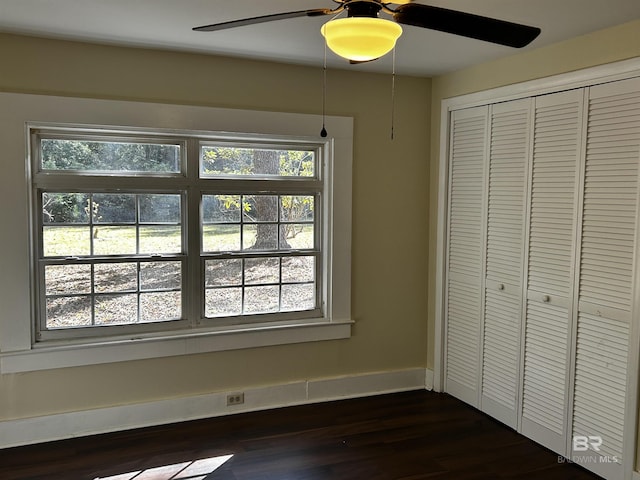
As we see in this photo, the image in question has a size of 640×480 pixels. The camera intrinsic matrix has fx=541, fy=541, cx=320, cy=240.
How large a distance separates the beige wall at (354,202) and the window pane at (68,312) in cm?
29

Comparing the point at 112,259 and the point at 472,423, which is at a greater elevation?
the point at 112,259

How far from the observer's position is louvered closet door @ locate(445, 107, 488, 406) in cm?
379

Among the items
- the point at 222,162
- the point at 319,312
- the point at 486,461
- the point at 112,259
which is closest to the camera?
the point at 486,461

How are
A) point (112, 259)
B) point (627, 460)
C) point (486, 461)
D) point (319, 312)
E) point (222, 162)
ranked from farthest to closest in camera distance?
point (319, 312) → point (222, 162) → point (112, 259) → point (486, 461) → point (627, 460)

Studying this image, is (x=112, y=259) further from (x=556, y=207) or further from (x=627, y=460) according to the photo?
(x=627, y=460)

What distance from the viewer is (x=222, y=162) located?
369 centimetres

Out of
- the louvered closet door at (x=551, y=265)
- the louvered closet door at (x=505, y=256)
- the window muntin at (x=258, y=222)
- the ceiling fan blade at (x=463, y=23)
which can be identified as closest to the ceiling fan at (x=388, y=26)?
the ceiling fan blade at (x=463, y=23)

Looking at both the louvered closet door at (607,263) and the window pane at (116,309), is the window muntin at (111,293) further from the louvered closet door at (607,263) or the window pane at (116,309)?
the louvered closet door at (607,263)

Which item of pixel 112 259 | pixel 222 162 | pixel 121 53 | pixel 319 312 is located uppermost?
pixel 121 53

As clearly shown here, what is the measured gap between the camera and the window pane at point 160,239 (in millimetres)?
3531

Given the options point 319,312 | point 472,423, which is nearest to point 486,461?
point 472,423

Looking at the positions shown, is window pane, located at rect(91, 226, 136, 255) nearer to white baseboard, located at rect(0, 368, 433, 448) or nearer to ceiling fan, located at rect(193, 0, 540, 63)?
white baseboard, located at rect(0, 368, 433, 448)

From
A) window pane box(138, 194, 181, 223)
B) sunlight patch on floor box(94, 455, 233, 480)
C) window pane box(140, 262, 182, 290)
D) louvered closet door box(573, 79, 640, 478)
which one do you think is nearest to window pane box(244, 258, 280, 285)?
window pane box(140, 262, 182, 290)

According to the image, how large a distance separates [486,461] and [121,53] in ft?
10.7
